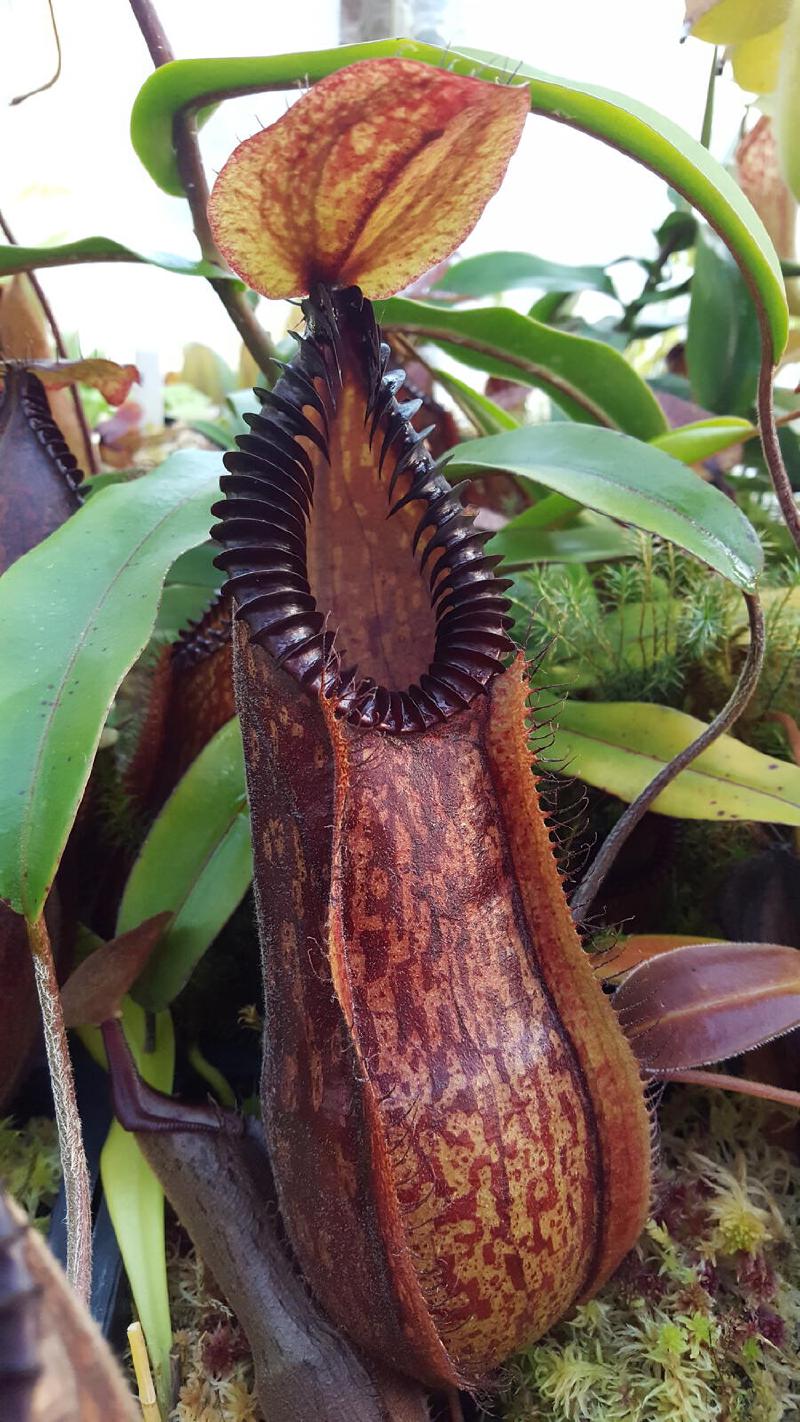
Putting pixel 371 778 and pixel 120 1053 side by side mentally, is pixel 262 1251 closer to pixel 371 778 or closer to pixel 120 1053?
pixel 120 1053

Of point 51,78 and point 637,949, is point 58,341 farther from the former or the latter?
point 637,949

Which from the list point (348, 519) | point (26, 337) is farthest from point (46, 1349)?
point (26, 337)

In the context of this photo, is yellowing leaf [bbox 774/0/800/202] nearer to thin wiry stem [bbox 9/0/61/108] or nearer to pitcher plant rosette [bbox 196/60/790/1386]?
pitcher plant rosette [bbox 196/60/790/1386]

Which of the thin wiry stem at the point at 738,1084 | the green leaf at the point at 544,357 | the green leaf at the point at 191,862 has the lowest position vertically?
the thin wiry stem at the point at 738,1084

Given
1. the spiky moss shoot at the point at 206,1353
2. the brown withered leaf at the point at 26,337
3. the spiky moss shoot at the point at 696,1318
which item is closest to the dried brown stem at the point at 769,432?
the spiky moss shoot at the point at 696,1318

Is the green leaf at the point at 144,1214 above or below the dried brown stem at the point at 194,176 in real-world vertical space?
below

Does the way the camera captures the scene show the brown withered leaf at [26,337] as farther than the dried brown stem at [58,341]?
Yes

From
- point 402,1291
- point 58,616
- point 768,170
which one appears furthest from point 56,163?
Answer: point 402,1291

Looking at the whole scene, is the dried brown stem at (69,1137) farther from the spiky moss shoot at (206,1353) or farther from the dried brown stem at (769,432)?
the dried brown stem at (769,432)
